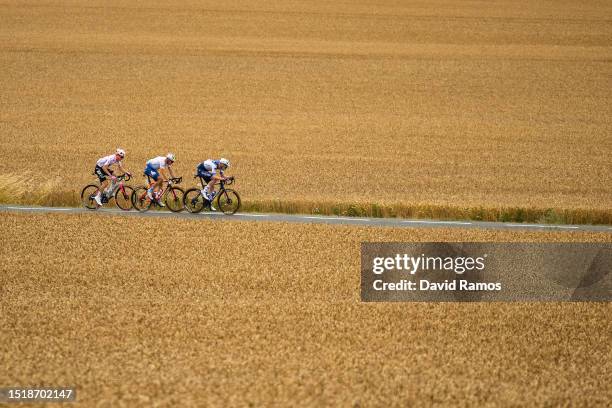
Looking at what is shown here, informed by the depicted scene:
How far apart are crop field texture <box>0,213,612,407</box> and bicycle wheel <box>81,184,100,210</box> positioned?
4202 mm

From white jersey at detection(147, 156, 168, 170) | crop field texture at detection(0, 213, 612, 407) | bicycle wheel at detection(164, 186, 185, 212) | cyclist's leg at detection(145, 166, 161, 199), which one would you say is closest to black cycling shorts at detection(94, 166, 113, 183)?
cyclist's leg at detection(145, 166, 161, 199)

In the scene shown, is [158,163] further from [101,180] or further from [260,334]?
[260,334]

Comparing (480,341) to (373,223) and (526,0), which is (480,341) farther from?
(526,0)

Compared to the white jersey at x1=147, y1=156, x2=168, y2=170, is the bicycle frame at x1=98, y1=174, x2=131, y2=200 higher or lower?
lower

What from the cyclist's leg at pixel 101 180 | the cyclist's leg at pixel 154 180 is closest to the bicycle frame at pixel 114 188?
the cyclist's leg at pixel 101 180

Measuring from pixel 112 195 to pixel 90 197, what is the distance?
2.13ft

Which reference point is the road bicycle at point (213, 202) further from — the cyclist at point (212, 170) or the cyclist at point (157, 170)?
the cyclist at point (157, 170)

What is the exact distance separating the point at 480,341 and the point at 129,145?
23.4 m

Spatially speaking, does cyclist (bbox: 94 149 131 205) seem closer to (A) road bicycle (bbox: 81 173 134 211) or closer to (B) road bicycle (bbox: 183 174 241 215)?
(A) road bicycle (bbox: 81 173 134 211)

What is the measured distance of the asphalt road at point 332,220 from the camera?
74.3 feet

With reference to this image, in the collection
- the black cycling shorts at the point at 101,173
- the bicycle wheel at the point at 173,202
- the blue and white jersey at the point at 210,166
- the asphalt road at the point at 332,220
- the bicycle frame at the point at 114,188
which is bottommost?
the asphalt road at the point at 332,220

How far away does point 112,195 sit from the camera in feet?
77.4

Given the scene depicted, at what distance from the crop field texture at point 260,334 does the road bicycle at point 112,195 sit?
3989 millimetres

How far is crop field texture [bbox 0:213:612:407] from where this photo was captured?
36.5 ft
